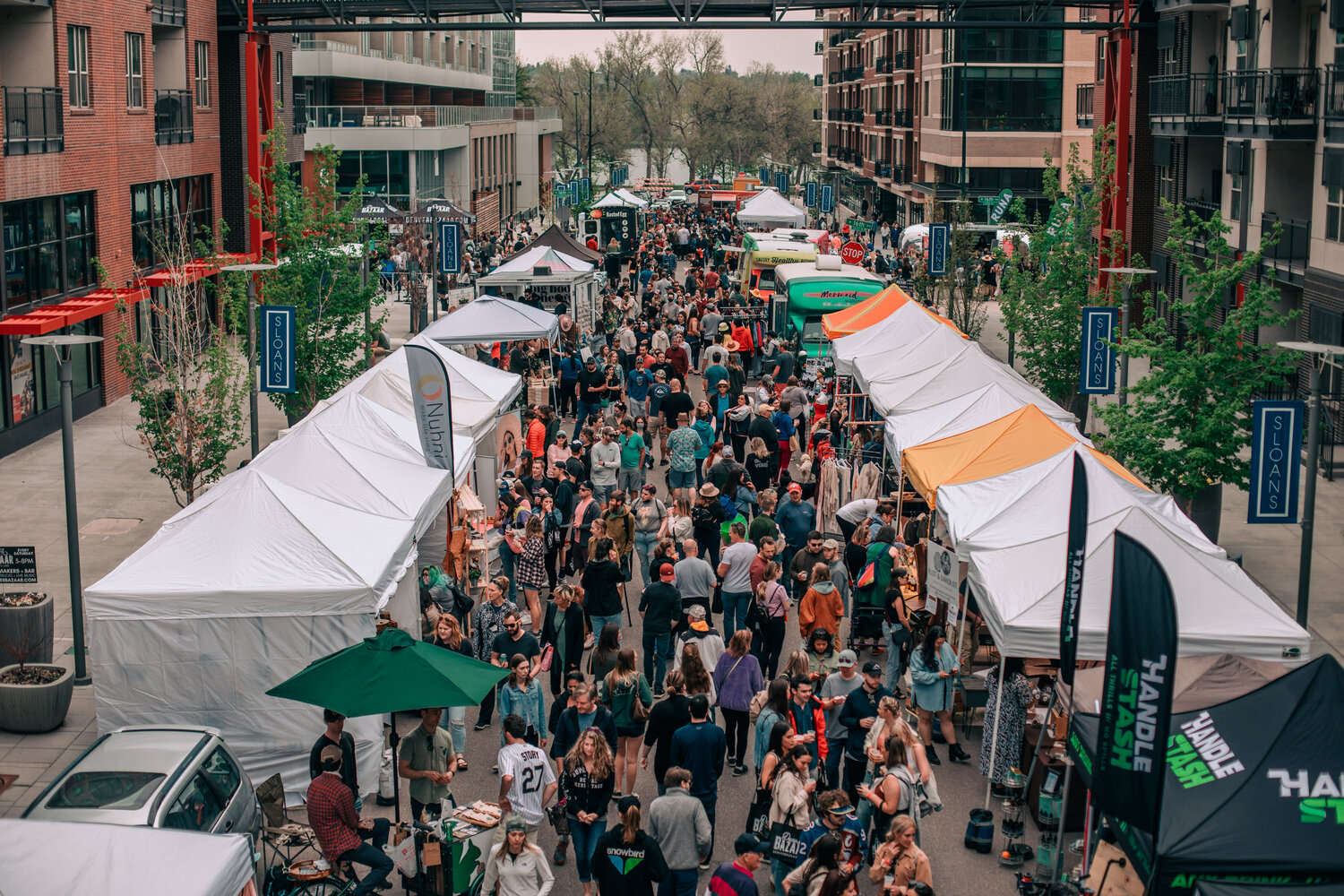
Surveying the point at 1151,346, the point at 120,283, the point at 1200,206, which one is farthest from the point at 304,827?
the point at 1200,206

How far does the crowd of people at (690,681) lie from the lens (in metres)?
9.15


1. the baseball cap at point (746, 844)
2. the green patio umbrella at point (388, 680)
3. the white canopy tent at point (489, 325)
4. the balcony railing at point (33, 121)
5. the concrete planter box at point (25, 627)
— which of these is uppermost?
the balcony railing at point (33, 121)

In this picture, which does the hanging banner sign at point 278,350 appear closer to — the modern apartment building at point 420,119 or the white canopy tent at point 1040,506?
the white canopy tent at point 1040,506

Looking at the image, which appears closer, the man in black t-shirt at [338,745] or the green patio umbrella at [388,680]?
the green patio umbrella at [388,680]

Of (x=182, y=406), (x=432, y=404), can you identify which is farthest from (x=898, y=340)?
(x=182, y=406)

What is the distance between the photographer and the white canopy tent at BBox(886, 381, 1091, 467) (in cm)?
1727

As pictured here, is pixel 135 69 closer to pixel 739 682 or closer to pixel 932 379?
pixel 932 379

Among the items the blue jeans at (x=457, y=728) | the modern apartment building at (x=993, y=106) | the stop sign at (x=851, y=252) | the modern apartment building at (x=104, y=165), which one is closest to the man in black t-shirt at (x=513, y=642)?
the blue jeans at (x=457, y=728)

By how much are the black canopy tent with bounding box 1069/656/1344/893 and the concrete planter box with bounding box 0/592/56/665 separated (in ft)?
33.1

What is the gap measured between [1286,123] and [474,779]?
2379 centimetres

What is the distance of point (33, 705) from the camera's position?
13.2 meters

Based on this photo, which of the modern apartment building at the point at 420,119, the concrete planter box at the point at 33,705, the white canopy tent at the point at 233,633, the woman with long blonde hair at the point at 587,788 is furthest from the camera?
the modern apartment building at the point at 420,119

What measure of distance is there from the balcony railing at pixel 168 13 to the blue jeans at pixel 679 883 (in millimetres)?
28775

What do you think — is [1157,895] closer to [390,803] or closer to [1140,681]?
[1140,681]
